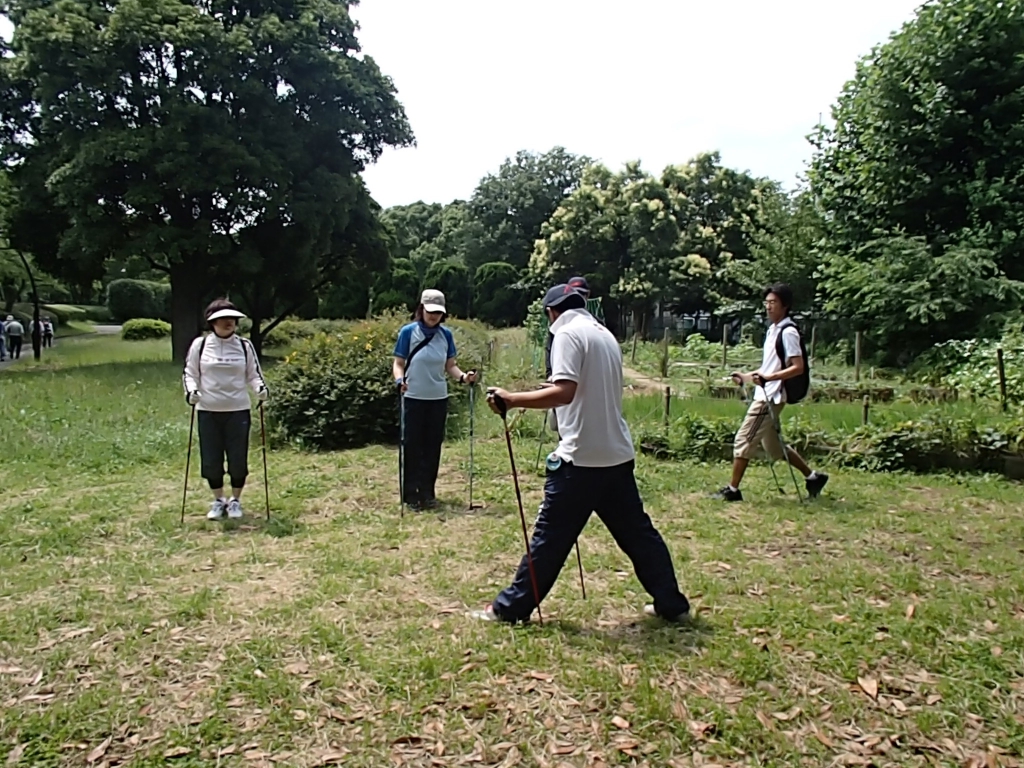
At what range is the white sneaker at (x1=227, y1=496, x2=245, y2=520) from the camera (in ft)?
19.7

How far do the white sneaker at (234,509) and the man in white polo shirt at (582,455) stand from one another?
9.66ft

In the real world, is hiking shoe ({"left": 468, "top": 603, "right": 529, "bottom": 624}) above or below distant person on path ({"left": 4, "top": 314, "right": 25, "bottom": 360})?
below

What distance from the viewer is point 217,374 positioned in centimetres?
576

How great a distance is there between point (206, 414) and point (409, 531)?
5.54 ft

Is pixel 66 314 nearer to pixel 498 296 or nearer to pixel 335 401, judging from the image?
pixel 498 296

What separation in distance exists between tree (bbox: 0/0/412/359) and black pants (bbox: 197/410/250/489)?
14.0 metres

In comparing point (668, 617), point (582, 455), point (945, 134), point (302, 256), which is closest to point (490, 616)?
point (668, 617)

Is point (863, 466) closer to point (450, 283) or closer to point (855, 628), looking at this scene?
point (855, 628)

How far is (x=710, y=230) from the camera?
3084cm

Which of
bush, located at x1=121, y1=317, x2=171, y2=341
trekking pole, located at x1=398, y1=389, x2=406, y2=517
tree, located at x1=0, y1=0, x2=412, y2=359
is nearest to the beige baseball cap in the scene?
trekking pole, located at x1=398, y1=389, x2=406, y2=517

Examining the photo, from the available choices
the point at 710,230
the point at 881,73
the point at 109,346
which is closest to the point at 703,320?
the point at 710,230

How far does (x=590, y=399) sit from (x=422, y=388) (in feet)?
8.73

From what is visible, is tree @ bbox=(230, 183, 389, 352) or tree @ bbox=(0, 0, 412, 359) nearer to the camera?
tree @ bbox=(0, 0, 412, 359)

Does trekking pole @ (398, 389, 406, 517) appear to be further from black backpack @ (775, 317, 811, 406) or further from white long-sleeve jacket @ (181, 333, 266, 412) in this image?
black backpack @ (775, 317, 811, 406)
